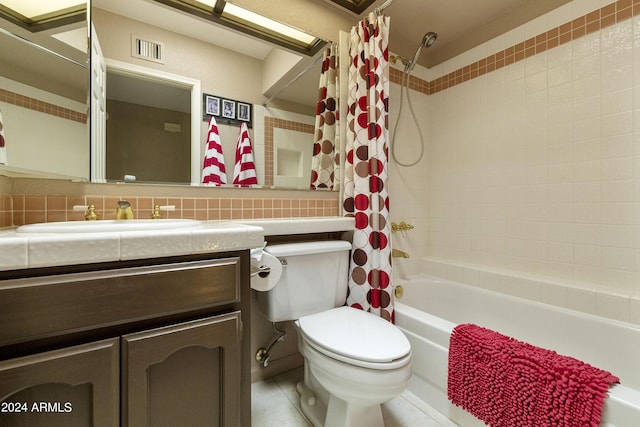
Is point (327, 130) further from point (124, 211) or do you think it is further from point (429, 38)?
point (124, 211)

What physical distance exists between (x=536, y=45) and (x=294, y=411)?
2403 mm

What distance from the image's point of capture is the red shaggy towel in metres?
0.80

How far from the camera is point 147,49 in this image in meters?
1.19

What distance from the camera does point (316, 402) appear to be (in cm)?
121

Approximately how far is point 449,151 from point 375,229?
106 cm

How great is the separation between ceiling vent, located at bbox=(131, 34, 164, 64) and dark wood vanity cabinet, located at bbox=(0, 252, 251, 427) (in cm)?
103

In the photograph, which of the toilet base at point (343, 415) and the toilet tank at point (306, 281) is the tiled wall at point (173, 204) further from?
the toilet base at point (343, 415)

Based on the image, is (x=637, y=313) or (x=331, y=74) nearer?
(x=637, y=313)

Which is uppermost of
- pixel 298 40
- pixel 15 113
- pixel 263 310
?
pixel 298 40

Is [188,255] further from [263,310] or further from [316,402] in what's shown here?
[316,402]

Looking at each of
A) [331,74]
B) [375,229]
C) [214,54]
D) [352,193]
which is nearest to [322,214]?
[352,193]

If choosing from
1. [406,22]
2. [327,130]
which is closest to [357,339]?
[327,130]

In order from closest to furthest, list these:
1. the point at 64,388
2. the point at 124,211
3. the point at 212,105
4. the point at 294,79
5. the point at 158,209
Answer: the point at 64,388
the point at 124,211
the point at 158,209
the point at 212,105
the point at 294,79

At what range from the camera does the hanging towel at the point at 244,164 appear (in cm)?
140
